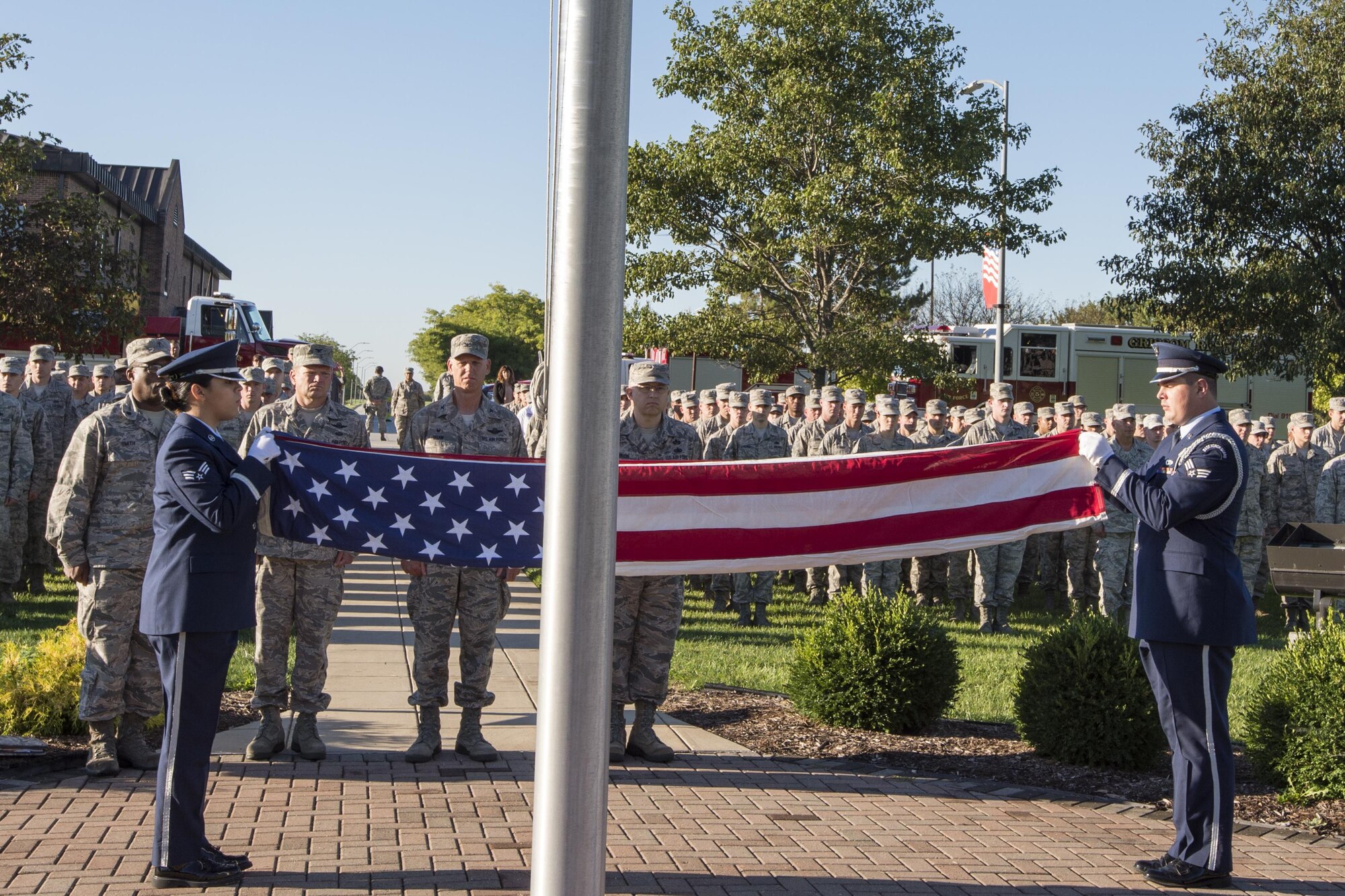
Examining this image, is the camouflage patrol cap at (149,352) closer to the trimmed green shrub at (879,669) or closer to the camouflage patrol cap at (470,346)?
the camouflage patrol cap at (470,346)

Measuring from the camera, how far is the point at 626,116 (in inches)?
144

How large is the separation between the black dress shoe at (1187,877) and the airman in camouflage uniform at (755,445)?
801cm

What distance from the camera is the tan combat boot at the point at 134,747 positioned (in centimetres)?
709

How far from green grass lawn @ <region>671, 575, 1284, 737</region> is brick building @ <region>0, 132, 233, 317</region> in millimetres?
39797

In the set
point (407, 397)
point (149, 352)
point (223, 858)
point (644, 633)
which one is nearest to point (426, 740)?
point (644, 633)

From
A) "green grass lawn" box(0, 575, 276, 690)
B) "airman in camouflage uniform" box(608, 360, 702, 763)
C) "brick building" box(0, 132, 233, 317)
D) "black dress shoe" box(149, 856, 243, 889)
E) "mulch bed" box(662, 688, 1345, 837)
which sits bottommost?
"black dress shoe" box(149, 856, 243, 889)

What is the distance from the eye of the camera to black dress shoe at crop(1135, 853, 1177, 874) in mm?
5727

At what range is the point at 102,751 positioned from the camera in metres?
6.94

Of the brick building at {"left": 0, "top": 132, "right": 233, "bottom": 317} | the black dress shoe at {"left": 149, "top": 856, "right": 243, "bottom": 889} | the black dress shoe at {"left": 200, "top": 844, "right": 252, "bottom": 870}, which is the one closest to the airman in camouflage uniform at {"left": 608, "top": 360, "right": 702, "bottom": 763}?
the black dress shoe at {"left": 200, "top": 844, "right": 252, "bottom": 870}

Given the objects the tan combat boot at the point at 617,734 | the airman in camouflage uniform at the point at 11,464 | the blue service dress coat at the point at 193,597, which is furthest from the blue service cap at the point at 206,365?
the airman in camouflage uniform at the point at 11,464

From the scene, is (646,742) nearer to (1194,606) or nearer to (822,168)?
(1194,606)

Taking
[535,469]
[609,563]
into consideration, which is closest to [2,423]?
[535,469]

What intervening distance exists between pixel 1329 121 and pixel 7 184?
2222cm

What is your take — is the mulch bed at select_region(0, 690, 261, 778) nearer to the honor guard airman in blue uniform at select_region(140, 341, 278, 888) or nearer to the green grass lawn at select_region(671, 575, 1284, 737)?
the honor guard airman in blue uniform at select_region(140, 341, 278, 888)
